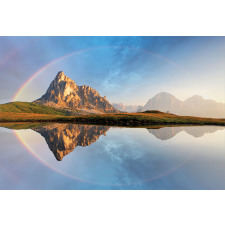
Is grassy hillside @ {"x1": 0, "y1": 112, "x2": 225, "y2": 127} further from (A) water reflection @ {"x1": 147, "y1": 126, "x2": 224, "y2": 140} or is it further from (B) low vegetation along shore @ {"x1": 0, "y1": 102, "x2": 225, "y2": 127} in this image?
(A) water reflection @ {"x1": 147, "y1": 126, "x2": 224, "y2": 140}

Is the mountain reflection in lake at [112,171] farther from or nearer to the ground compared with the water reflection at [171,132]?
nearer to the ground

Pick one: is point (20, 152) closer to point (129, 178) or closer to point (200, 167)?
point (129, 178)

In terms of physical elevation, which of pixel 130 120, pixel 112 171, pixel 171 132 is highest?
pixel 130 120

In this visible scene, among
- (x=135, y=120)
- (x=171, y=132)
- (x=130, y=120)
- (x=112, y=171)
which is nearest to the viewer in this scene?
(x=112, y=171)

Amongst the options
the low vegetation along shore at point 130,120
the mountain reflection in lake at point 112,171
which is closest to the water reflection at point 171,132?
the mountain reflection in lake at point 112,171

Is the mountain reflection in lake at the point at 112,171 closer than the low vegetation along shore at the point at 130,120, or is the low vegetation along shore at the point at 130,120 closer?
the mountain reflection in lake at the point at 112,171

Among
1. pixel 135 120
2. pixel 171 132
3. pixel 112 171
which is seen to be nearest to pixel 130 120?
pixel 135 120

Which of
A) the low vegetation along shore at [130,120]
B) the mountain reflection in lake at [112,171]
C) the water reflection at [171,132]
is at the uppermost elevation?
the low vegetation along shore at [130,120]

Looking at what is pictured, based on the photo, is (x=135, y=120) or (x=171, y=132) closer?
(x=171, y=132)

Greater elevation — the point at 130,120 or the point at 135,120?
the point at 135,120

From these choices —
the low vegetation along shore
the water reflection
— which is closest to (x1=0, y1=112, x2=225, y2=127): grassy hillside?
the low vegetation along shore

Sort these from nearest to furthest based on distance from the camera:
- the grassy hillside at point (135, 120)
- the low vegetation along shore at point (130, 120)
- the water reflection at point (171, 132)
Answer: the water reflection at point (171, 132) < the grassy hillside at point (135, 120) < the low vegetation along shore at point (130, 120)

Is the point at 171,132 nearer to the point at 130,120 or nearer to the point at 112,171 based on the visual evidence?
the point at 112,171

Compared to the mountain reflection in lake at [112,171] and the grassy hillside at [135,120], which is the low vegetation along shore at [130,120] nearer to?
the grassy hillside at [135,120]
